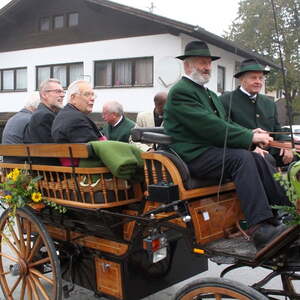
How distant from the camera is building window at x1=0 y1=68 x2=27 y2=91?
20.7m

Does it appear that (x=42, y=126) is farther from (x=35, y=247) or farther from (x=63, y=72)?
(x=63, y=72)

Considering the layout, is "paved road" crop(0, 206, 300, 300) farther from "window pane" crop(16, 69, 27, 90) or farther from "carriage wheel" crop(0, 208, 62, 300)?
"window pane" crop(16, 69, 27, 90)

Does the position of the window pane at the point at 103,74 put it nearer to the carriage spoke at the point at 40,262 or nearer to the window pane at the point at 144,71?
the window pane at the point at 144,71

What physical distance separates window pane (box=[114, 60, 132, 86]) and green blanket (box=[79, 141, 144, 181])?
14.1 meters

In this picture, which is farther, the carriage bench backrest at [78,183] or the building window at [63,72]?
the building window at [63,72]

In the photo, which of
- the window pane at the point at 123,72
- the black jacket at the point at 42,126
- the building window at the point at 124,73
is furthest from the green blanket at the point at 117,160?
the window pane at the point at 123,72

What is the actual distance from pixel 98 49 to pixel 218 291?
16.2 meters

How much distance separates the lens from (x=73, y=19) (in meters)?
19.2

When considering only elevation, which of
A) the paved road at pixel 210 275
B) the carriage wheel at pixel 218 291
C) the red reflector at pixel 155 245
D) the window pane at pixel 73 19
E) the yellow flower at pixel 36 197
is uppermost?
the window pane at pixel 73 19

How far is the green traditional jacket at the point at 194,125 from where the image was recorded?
2.84m

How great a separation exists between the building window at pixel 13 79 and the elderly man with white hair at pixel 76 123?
1787 cm

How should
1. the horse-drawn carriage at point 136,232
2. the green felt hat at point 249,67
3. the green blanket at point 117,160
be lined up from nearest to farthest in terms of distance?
the horse-drawn carriage at point 136,232 < the green blanket at point 117,160 < the green felt hat at point 249,67

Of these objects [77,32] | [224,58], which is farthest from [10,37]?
[224,58]

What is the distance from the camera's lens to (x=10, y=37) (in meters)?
21.0
